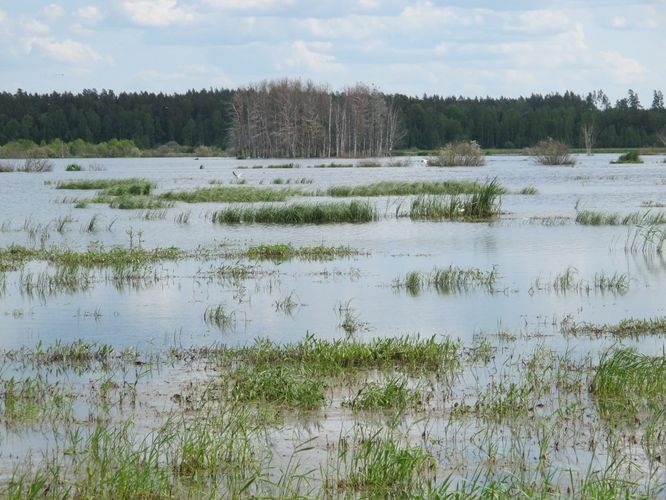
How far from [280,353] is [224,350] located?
0.85 m

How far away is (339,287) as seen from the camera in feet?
60.3

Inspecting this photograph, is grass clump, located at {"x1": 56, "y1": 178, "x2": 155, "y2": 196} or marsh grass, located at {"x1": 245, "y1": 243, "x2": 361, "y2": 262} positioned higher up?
grass clump, located at {"x1": 56, "y1": 178, "x2": 155, "y2": 196}

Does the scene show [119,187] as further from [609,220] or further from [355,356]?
[355,356]

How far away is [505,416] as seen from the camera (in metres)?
9.41

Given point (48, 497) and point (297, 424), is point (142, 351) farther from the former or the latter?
point (48, 497)

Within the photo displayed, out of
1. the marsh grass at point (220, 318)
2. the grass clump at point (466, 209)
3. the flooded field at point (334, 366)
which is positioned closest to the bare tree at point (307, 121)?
the grass clump at point (466, 209)

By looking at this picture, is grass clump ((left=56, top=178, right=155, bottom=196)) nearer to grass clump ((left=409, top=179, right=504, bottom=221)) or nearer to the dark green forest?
grass clump ((left=409, top=179, right=504, bottom=221))

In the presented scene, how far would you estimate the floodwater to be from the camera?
14305 millimetres

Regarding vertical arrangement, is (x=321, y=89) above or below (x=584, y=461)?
above

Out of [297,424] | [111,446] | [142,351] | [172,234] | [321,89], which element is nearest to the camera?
[111,446]

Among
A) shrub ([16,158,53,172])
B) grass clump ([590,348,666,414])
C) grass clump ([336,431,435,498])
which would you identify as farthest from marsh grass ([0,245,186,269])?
shrub ([16,158,53,172])

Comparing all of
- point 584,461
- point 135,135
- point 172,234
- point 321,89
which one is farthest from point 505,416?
point 135,135

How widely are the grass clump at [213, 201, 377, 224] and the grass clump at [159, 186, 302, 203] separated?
319 inches

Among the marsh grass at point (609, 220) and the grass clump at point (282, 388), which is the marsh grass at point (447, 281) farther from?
the marsh grass at point (609, 220)
